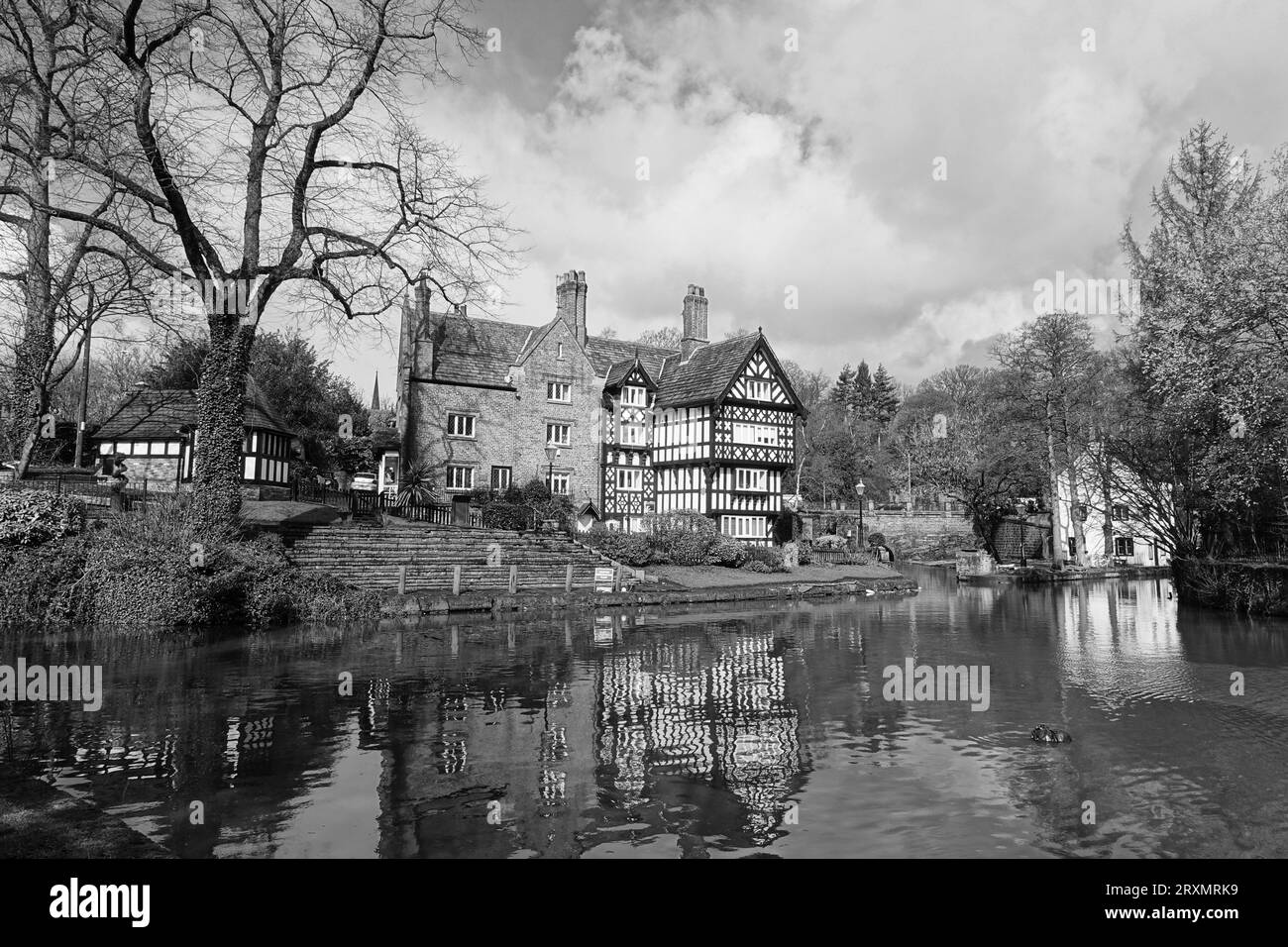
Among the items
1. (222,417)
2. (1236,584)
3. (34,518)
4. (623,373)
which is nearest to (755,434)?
(623,373)

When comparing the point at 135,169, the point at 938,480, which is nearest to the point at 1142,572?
the point at 938,480

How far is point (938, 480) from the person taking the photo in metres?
49.6

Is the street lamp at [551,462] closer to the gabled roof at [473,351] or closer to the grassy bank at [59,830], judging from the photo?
the gabled roof at [473,351]

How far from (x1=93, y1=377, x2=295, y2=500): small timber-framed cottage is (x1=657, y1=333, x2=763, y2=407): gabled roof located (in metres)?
20.1

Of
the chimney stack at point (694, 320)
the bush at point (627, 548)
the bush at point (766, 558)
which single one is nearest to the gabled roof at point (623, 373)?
the chimney stack at point (694, 320)

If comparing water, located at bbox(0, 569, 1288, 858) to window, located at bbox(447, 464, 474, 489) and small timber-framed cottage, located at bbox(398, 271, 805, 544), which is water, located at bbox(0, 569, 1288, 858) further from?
small timber-framed cottage, located at bbox(398, 271, 805, 544)

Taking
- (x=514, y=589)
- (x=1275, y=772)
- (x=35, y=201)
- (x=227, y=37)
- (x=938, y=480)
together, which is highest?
(x=227, y=37)

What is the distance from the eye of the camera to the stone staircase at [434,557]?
24.4m

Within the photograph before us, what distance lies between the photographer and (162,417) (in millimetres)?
35656

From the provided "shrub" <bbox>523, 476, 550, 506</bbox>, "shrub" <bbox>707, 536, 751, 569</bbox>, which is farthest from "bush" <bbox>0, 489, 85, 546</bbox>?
"shrub" <bbox>707, 536, 751, 569</bbox>

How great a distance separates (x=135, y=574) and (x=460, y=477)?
71.0 ft

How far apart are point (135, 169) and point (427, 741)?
59.8 feet
